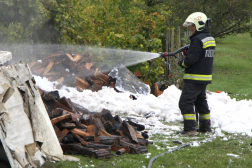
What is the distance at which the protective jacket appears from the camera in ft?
15.2

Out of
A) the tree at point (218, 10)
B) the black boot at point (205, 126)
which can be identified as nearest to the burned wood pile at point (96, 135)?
the black boot at point (205, 126)

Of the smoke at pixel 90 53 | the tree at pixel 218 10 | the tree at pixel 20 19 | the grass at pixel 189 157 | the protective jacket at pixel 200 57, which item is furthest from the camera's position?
the tree at pixel 218 10

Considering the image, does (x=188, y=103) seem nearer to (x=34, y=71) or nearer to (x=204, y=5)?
(x=34, y=71)

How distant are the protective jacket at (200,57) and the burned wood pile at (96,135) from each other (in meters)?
1.28

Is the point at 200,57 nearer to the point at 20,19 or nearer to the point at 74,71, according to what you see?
the point at 74,71

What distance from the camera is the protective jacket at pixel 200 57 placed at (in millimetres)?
4641

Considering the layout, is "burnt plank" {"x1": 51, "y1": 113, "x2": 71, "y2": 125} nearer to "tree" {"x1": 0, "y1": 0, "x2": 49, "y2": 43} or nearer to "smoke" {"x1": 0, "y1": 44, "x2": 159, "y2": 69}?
"smoke" {"x1": 0, "y1": 44, "x2": 159, "y2": 69}

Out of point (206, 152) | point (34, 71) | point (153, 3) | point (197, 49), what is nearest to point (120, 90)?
point (34, 71)

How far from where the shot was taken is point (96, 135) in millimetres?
4059

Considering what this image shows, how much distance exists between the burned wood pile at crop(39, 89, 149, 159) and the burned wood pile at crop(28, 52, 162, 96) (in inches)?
84.4

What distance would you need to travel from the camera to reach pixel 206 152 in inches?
153

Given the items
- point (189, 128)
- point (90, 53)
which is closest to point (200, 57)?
point (189, 128)

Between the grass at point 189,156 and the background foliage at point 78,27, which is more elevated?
the background foliage at point 78,27

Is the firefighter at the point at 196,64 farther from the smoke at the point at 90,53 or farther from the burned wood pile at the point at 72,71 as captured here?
the burned wood pile at the point at 72,71
